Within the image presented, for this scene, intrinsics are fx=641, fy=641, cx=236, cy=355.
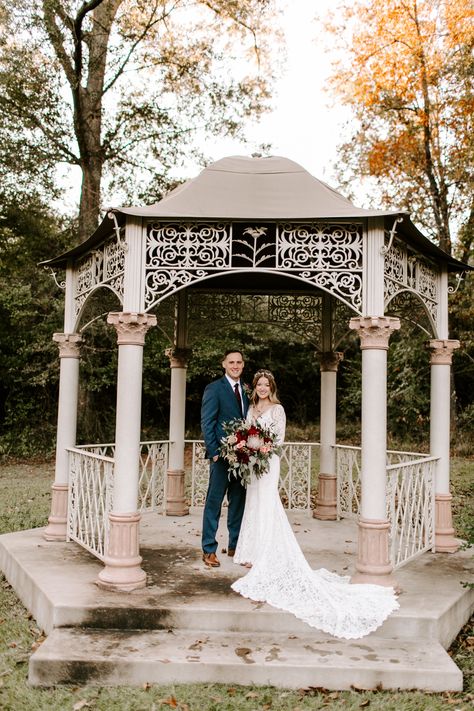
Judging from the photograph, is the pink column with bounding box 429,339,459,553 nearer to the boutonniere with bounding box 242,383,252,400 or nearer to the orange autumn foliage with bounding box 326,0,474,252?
the boutonniere with bounding box 242,383,252,400

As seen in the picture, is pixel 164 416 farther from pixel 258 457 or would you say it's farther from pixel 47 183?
pixel 258 457

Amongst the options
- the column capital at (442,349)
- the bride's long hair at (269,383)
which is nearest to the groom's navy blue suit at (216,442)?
the bride's long hair at (269,383)

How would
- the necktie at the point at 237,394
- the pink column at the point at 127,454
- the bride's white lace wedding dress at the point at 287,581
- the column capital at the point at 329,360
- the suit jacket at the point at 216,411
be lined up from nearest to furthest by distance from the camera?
the bride's white lace wedding dress at the point at 287,581
the pink column at the point at 127,454
the suit jacket at the point at 216,411
the necktie at the point at 237,394
the column capital at the point at 329,360

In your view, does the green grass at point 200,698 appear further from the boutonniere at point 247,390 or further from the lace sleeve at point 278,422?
the boutonniere at point 247,390

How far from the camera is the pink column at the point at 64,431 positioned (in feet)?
24.2

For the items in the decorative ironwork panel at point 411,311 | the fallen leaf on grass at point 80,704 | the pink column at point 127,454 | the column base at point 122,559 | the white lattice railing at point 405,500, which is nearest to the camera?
the fallen leaf on grass at point 80,704

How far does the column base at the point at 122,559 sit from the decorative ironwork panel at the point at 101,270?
2.02 meters

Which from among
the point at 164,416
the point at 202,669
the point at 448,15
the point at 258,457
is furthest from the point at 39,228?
the point at 202,669

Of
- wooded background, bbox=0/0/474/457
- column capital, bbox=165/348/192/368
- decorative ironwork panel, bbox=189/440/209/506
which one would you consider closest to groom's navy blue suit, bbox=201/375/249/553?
column capital, bbox=165/348/192/368

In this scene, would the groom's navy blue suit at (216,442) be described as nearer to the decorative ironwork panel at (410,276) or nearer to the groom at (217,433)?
the groom at (217,433)

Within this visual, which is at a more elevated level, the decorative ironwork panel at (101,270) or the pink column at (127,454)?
the decorative ironwork panel at (101,270)

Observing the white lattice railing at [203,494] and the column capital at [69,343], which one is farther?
the column capital at [69,343]

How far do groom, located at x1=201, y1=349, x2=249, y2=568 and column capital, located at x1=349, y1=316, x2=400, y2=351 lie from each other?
1210 millimetres

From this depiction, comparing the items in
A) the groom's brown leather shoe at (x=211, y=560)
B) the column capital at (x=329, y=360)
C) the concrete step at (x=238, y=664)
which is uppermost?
the column capital at (x=329, y=360)
